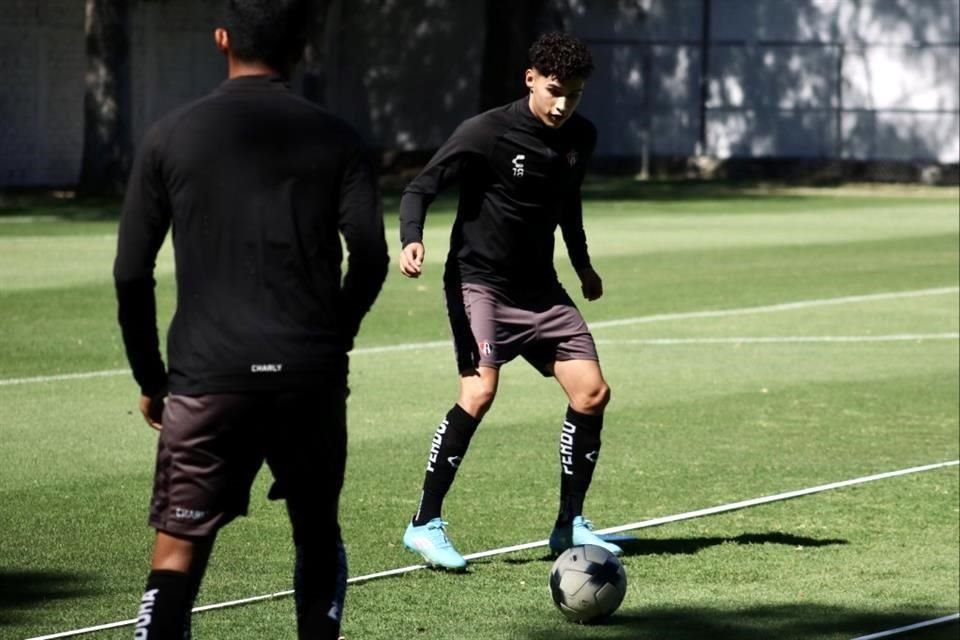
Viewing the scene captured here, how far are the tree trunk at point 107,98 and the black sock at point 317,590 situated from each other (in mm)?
30613

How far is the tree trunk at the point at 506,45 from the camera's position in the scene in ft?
141

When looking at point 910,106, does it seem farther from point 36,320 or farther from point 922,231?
point 36,320

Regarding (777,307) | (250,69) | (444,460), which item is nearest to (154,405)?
Answer: (250,69)

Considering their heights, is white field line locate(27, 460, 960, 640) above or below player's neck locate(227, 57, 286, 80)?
below

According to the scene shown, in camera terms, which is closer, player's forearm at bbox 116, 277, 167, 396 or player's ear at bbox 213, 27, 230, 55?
player's forearm at bbox 116, 277, 167, 396

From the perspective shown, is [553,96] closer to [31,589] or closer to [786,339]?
[31,589]

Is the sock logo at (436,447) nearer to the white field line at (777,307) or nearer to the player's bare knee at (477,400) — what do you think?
the player's bare knee at (477,400)

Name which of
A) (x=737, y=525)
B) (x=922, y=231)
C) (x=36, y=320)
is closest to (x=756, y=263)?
(x=922, y=231)

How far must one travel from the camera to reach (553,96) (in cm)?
767

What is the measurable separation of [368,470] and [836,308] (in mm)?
9658

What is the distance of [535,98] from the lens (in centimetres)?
780

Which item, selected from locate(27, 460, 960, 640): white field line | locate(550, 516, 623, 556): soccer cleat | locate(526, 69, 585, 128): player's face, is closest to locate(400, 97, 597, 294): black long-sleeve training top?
locate(526, 69, 585, 128): player's face

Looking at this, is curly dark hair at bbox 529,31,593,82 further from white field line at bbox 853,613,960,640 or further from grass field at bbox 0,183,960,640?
white field line at bbox 853,613,960,640

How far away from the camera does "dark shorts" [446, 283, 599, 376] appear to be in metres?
7.99
